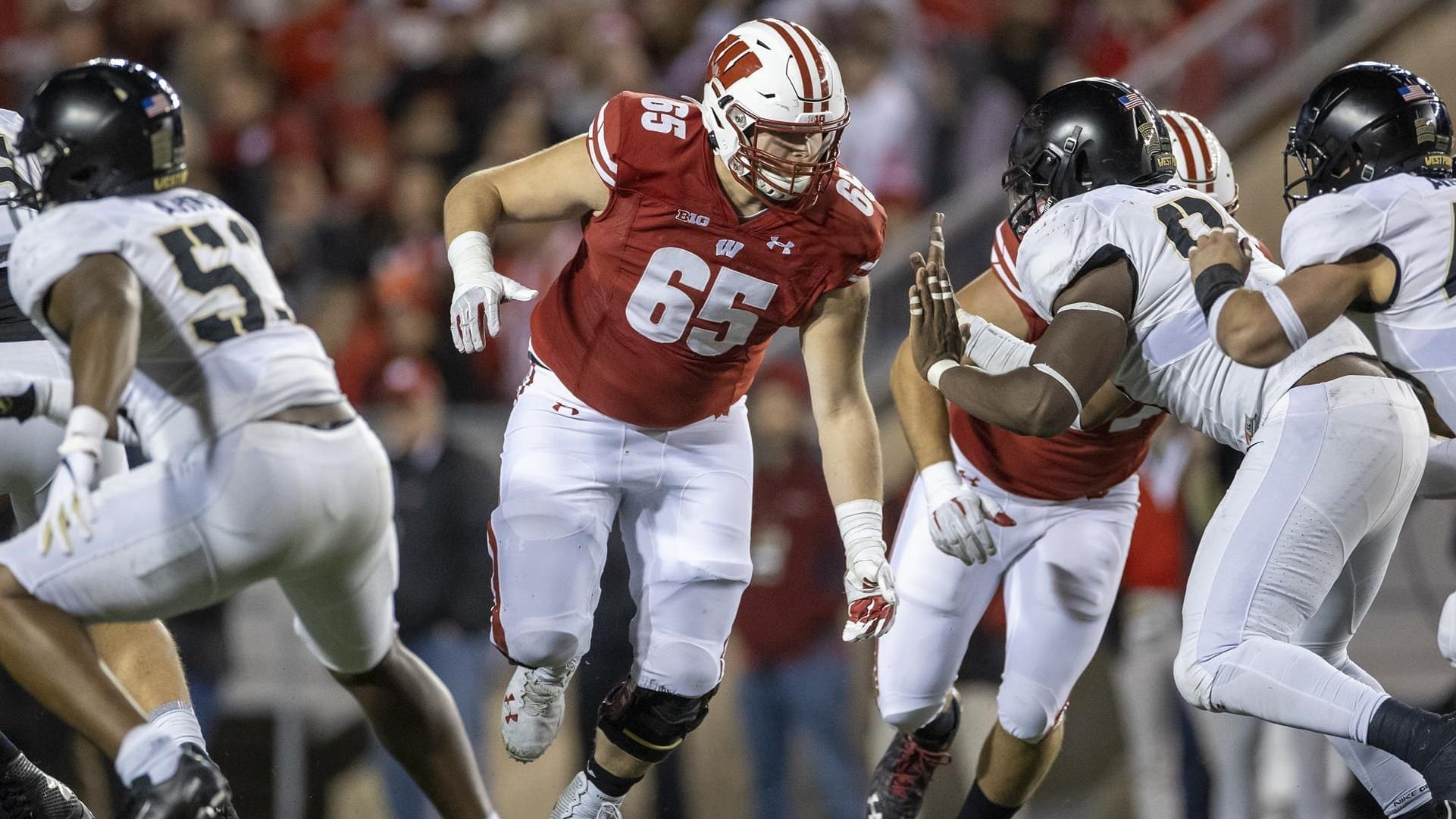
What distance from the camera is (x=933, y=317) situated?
13.9 ft

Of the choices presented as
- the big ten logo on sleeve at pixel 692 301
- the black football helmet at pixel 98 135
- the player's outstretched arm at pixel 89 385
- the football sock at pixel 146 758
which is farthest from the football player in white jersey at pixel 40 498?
the big ten logo on sleeve at pixel 692 301

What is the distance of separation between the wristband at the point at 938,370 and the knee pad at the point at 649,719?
104 cm

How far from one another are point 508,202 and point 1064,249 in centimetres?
145

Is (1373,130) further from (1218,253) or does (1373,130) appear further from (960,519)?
(960,519)

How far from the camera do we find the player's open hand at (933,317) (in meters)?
4.17

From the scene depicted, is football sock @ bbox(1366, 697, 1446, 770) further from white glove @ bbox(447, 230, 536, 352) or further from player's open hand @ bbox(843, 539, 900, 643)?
white glove @ bbox(447, 230, 536, 352)

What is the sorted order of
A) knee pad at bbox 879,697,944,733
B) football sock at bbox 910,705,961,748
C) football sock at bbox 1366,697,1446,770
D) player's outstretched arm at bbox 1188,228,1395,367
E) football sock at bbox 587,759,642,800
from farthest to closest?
football sock at bbox 910,705,961,748, knee pad at bbox 879,697,944,733, football sock at bbox 587,759,642,800, player's outstretched arm at bbox 1188,228,1395,367, football sock at bbox 1366,697,1446,770

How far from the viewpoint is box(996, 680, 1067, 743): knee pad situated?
4.66 m

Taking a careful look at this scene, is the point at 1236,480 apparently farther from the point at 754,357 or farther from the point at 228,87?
the point at 228,87

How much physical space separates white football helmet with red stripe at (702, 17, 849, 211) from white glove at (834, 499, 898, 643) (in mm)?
842

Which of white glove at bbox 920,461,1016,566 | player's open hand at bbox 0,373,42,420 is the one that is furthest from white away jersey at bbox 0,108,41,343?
white glove at bbox 920,461,1016,566

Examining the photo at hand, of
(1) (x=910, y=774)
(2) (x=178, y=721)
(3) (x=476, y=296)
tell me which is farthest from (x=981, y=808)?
(2) (x=178, y=721)

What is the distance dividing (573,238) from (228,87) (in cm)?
242

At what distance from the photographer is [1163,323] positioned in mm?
4125
